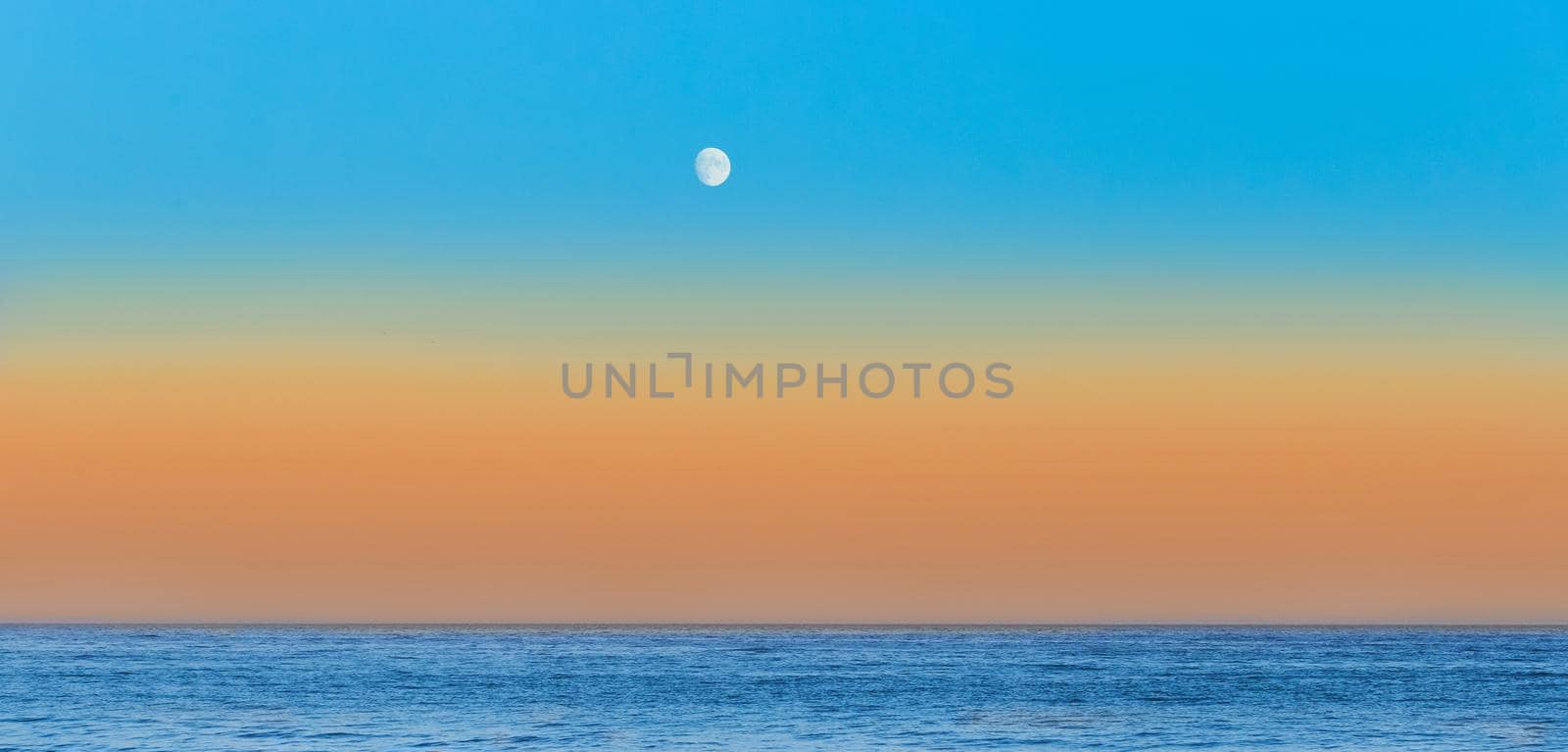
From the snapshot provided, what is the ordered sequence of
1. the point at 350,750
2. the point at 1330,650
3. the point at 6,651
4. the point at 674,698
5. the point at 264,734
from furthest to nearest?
the point at 1330,650
the point at 6,651
the point at 674,698
the point at 264,734
the point at 350,750

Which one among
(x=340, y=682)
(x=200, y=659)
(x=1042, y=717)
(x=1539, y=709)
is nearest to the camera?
(x=1042, y=717)

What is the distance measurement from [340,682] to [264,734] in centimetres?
2526

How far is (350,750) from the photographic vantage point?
43688mm

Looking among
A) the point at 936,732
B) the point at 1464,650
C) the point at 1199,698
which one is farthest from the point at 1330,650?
the point at 936,732

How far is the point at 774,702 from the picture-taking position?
199ft

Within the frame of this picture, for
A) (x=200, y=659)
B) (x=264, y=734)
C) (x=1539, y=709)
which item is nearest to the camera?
Result: (x=264, y=734)

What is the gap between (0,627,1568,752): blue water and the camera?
154 feet

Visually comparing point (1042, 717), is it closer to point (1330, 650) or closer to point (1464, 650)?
point (1330, 650)

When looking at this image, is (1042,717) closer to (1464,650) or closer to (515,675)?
(515,675)

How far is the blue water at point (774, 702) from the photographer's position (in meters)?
47.0

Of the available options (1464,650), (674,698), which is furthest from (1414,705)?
(1464,650)

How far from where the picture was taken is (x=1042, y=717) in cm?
5466

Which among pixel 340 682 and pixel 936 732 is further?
pixel 340 682

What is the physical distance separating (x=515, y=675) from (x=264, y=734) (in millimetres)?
31299
